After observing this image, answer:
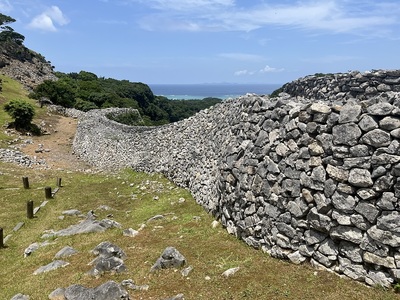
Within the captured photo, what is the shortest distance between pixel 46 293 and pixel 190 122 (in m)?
15.7

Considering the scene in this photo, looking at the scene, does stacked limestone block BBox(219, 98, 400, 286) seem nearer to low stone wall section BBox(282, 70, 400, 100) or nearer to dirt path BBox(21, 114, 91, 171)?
low stone wall section BBox(282, 70, 400, 100)

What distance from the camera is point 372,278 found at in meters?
7.95

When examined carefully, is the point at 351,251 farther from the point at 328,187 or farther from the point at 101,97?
the point at 101,97

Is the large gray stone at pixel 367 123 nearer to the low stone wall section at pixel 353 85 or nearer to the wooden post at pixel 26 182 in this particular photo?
the low stone wall section at pixel 353 85

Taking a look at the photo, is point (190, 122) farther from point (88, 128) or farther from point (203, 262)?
point (88, 128)

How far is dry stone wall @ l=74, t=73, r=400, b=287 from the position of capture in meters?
7.79

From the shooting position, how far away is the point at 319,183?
897 centimetres

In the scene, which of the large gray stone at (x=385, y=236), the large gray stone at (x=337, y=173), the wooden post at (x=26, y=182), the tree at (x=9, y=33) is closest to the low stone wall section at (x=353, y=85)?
the large gray stone at (x=337, y=173)

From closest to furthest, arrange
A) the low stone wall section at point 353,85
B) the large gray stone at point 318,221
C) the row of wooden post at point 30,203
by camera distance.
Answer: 1. the large gray stone at point 318,221
2. the low stone wall section at point 353,85
3. the row of wooden post at point 30,203

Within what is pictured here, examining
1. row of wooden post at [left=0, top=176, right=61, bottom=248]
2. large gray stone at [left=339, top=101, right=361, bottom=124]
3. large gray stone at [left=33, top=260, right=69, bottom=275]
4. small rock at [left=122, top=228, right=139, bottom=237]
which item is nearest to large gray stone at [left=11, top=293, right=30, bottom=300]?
→ large gray stone at [left=33, top=260, right=69, bottom=275]

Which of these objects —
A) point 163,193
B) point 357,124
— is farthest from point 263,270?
point 163,193

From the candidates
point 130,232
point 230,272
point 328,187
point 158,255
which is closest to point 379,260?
point 328,187

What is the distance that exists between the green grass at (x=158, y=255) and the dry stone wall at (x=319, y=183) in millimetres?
554

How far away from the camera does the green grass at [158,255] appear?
8445 mm
